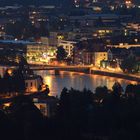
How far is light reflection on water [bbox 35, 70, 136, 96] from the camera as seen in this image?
13.1 meters

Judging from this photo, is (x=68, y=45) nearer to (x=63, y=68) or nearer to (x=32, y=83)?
(x=63, y=68)

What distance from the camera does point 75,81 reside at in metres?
14.0

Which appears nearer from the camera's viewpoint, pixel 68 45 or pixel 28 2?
pixel 68 45

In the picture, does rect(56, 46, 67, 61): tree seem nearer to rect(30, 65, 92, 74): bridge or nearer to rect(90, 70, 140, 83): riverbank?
rect(30, 65, 92, 74): bridge

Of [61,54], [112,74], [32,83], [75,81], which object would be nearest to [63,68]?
[112,74]

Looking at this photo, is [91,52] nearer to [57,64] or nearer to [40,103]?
[57,64]

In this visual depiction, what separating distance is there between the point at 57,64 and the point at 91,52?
2.80ft

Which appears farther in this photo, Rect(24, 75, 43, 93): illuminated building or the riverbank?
the riverbank

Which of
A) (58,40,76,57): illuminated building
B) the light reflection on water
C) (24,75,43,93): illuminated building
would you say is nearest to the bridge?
the light reflection on water

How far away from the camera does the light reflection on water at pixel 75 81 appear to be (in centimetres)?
1306

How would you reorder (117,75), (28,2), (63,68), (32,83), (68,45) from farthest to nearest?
1. (28,2)
2. (68,45)
3. (63,68)
4. (117,75)
5. (32,83)

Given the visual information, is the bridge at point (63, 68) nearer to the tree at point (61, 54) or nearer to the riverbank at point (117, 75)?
the riverbank at point (117, 75)

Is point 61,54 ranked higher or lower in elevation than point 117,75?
higher

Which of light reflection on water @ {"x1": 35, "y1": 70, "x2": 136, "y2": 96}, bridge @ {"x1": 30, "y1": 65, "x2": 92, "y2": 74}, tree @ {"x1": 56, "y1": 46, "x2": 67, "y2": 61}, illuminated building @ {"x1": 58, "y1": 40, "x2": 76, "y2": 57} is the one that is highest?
illuminated building @ {"x1": 58, "y1": 40, "x2": 76, "y2": 57}
